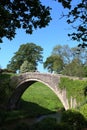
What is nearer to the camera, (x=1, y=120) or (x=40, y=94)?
(x=1, y=120)

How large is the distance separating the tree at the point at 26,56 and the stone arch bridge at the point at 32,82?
29.1m

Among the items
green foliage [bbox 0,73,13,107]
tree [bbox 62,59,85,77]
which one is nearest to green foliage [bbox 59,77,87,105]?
green foliage [bbox 0,73,13,107]

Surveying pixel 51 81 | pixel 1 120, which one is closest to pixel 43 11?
pixel 1 120

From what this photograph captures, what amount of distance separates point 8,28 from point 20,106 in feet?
124

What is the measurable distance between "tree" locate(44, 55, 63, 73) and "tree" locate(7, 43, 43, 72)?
21.6ft

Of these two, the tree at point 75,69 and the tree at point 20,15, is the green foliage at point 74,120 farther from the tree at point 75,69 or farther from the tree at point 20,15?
the tree at point 75,69

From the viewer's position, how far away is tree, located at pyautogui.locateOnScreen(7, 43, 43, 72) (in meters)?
73.0

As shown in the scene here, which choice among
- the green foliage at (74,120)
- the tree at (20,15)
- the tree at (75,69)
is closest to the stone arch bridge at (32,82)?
the tree at (75,69)

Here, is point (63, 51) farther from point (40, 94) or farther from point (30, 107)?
point (30, 107)

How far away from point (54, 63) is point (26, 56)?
13.6 metres

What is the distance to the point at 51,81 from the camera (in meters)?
35.1

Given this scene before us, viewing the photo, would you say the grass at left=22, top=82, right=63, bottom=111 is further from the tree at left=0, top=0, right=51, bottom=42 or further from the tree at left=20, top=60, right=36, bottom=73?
the tree at left=0, top=0, right=51, bottom=42

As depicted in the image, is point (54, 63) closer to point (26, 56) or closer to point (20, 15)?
point (26, 56)

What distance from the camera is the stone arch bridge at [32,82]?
3373cm
